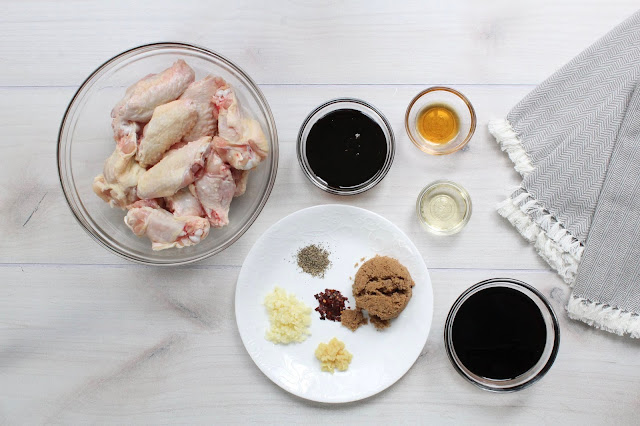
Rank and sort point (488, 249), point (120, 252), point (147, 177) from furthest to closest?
point (488, 249)
point (120, 252)
point (147, 177)

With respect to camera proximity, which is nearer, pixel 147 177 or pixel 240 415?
pixel 147 177

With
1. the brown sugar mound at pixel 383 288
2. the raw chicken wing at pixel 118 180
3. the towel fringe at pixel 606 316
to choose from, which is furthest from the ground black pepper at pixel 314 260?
the towel fringe at pixel 606 316

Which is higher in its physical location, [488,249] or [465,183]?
[465,183]

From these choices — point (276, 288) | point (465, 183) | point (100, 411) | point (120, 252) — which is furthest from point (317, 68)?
point (100, 411)

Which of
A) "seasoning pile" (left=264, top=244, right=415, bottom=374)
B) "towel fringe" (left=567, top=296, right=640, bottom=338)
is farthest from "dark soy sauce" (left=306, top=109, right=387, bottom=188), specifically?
"towel fringe" (left=567, top=296, right=640, bottom=338)

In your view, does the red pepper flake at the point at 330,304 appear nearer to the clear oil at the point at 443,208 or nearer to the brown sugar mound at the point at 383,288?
the brown sugar mound at the point at 383,288

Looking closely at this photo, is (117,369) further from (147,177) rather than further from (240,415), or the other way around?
(147,177)
